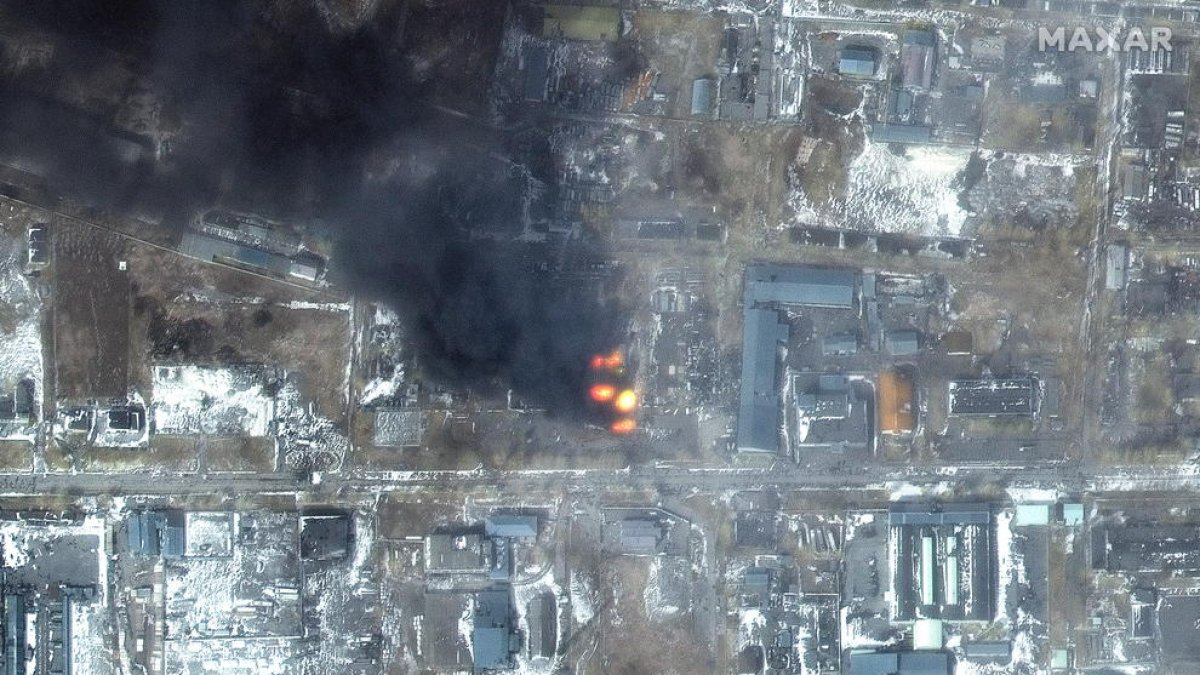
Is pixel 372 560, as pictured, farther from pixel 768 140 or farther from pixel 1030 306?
pixel 1030 306

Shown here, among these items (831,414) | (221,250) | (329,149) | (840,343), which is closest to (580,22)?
(329,149)

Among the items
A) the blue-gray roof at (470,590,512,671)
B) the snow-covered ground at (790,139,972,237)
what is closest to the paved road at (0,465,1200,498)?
the blue-gray roof at (470,590,512,671)

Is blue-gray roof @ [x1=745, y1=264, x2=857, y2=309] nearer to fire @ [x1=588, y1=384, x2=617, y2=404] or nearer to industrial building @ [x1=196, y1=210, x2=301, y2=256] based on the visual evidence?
fire @ [x1=588, y1=384, x2=617, y2=404]

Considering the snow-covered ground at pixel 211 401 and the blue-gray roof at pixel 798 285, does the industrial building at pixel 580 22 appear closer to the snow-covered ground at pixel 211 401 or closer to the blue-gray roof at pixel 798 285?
the blue-gray roof at pixel 798 285

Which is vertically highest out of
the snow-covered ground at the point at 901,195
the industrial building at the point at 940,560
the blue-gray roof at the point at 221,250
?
the snow-covered ground at the point at 901,195

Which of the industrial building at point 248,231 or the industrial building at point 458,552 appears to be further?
the industrial building at point 458,552

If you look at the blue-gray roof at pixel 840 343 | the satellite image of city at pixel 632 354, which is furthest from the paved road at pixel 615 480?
the blue-gray roof at pixel 840 343

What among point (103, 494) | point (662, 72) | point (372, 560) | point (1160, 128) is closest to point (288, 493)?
point (372, 560)
